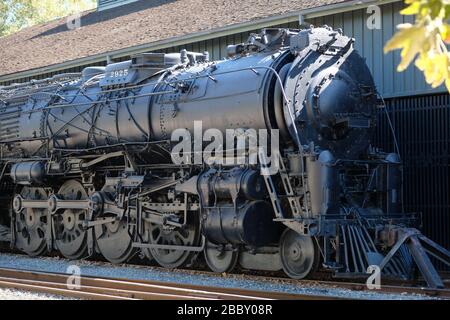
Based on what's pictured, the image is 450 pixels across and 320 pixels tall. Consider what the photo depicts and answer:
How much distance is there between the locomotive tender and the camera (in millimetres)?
11070

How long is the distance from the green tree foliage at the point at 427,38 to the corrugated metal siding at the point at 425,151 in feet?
31.6

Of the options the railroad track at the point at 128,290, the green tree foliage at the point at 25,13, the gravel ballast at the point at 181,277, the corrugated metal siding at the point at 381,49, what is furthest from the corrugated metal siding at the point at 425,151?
the green tree foliage at the point at 25,13

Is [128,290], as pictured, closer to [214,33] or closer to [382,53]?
[382,53]

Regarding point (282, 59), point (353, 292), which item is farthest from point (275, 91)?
point (353, 292)

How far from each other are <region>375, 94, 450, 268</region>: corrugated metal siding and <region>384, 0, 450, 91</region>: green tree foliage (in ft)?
31.6

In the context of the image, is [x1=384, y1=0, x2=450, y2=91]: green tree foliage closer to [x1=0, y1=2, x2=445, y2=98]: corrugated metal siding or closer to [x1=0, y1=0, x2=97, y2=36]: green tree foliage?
[x1=0, y1=2, x2=445, y2=98]: corrugated metal siding

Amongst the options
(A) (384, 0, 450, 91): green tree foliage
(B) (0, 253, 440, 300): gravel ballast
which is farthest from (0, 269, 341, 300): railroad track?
(A) (384, 0, 450, 91): green tree foliage

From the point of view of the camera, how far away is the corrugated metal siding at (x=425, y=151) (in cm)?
1373

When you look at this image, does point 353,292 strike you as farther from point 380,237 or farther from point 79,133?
point 79,133

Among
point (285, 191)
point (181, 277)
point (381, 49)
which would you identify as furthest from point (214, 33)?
point (181, 277)

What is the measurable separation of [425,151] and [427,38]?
10354mm

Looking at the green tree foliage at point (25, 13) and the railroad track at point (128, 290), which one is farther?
the green tree foliage at point (25, 13)

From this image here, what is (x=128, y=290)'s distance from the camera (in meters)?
10.1

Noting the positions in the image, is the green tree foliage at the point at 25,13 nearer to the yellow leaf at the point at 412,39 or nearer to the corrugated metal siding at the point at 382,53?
the corrugated metal siding at the point at 382,53
